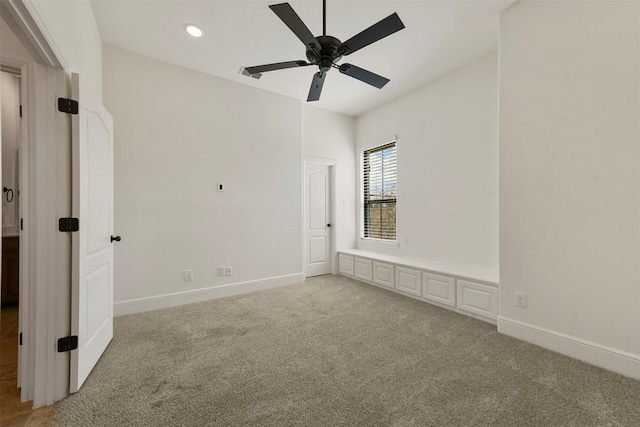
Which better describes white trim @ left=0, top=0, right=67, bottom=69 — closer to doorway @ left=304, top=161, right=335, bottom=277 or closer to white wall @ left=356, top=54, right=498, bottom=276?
doorway @ left=304, top=161, right=335, bottom=277

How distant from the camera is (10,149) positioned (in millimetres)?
3678

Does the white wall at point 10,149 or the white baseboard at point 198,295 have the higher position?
the white wall at point 10,149

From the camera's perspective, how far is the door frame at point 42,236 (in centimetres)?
186

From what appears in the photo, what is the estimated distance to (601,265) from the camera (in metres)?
2.26

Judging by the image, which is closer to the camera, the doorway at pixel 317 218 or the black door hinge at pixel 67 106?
the black door hinge at pixel 67 106

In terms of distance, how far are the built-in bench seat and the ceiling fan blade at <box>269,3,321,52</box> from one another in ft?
9.35

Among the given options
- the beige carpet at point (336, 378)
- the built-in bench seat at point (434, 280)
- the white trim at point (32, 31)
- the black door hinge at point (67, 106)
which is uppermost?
the white trim at point (32, 31)

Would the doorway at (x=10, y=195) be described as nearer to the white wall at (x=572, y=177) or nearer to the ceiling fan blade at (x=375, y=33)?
the ceiling fan blade at (x=375, y=33)

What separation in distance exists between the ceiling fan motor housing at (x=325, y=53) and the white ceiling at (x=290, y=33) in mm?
778

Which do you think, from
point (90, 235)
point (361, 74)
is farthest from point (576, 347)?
point (90, 235)

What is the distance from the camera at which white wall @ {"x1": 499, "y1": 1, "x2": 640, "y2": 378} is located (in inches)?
84.7

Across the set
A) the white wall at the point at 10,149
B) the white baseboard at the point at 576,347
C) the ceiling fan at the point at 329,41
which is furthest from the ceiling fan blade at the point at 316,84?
the white wall at the point at 10,149

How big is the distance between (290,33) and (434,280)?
3.28m

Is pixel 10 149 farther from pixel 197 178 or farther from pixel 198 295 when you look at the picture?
pixel 198 295
